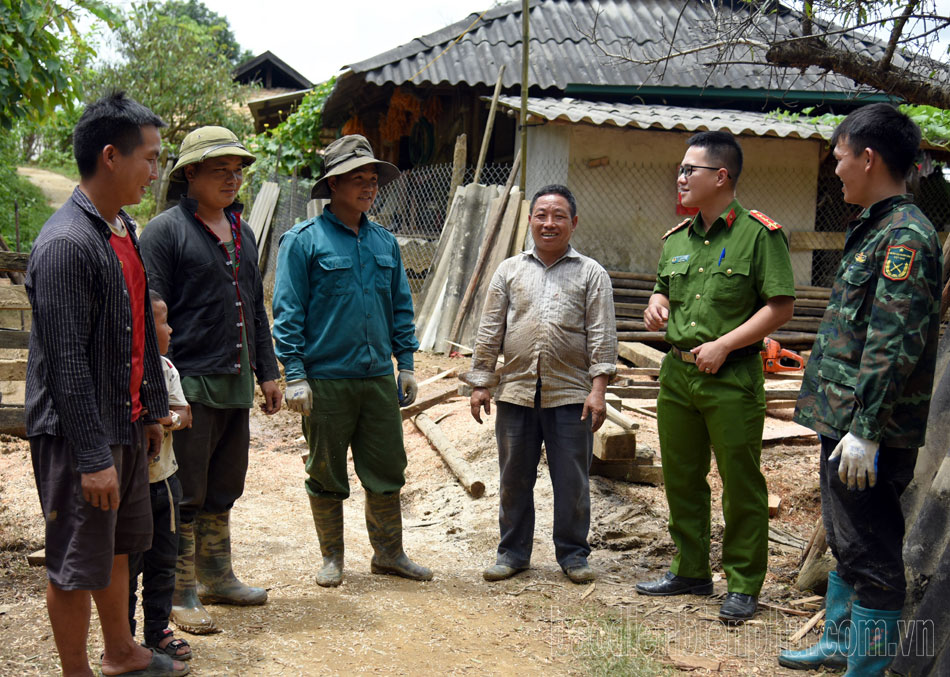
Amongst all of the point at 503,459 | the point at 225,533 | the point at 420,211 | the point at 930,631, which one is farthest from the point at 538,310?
the point at 420,211

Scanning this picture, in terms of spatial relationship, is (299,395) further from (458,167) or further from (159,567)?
(458,167)

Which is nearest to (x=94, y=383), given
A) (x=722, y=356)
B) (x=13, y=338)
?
(x=722, y=356)

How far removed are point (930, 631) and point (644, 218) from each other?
830cm

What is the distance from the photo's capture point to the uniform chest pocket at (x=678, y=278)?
13.4 ft

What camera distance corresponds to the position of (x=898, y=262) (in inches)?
115

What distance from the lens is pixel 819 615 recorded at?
3797 mm

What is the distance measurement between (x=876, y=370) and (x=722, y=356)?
37.7 inches

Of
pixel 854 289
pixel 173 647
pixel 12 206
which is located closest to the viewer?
pixel 854 289

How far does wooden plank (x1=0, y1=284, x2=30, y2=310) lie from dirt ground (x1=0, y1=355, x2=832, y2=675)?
3.95 ft

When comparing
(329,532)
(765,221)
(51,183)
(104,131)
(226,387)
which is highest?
(51,183)

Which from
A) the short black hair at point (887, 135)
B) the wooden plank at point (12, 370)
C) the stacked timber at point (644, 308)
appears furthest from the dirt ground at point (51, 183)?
the short black hair at point (887, 135)

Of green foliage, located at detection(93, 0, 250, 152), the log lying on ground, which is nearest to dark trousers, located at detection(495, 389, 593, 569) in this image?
the log lying on ground

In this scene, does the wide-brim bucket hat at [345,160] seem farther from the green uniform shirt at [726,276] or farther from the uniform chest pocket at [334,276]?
the green uniform shirt at [726,276]

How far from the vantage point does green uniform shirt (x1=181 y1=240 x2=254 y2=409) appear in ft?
12.0
